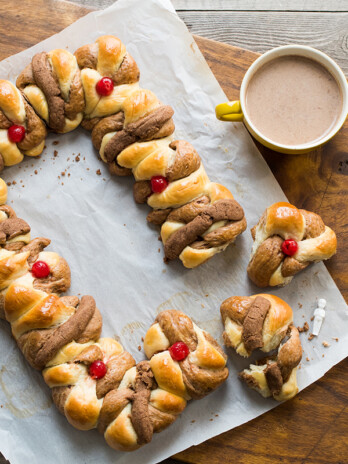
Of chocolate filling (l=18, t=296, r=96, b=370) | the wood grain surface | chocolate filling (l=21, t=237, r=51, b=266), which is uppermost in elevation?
the wood grain surface

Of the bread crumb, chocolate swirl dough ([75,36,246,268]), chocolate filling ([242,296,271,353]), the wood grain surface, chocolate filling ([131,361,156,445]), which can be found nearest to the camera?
chocolate filling ([131,361,156,445])

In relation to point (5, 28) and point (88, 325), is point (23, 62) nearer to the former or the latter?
point (5, 28)

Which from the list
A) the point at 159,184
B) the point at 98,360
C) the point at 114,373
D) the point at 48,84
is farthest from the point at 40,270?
the point at 48,84

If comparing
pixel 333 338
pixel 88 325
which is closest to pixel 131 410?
pixel 88 325

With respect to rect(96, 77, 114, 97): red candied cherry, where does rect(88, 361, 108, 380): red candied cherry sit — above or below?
below

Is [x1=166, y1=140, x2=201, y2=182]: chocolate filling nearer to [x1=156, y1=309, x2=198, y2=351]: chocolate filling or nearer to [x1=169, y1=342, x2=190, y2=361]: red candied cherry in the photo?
[x1=156, y1=309, x2=198, y2=351]: chocolate filling

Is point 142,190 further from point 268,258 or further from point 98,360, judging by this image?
point 98,360

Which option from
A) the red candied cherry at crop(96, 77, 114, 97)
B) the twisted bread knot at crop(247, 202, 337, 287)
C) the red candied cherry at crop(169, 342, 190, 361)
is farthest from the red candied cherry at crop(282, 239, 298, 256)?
the red candied cherry at crop(96, 77, 114, 97)
